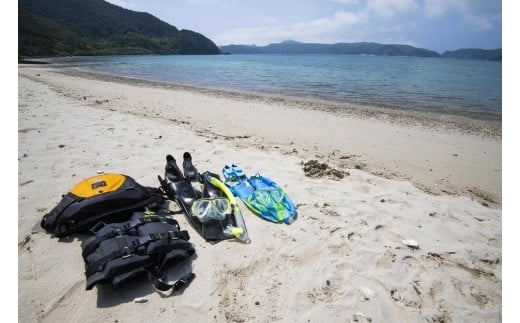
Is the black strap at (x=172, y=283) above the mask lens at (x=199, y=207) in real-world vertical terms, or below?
below

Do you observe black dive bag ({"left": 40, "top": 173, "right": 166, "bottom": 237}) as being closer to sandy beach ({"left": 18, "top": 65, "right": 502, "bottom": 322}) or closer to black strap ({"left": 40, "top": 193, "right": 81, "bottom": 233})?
black strap ({"left": 40, "top": 193, "right": 81, "bottom": 233})

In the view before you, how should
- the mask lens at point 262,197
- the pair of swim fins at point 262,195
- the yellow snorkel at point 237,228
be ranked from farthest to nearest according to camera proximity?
the mask lens at point 262,197 < the pair of swim fins at point 262,195 < the yellow snorkel at point 237,228

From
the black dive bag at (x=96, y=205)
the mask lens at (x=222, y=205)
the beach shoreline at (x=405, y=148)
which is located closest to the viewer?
the black dive bag at (x=96, y=205)

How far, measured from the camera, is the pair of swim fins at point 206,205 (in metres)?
3.90

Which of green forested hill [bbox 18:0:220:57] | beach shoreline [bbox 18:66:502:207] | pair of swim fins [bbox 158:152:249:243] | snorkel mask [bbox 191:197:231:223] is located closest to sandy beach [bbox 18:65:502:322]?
beach shoreline [bbox 18:66:502:207]

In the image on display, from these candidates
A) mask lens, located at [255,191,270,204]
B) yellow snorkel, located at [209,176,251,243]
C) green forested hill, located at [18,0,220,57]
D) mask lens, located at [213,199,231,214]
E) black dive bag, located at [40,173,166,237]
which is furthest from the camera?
green forested hill, located at [18,0,220,57]

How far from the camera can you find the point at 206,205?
421 centimetres

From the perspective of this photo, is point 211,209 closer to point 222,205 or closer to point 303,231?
point 222,205

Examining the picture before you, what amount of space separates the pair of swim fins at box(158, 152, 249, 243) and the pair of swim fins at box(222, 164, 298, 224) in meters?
0.42

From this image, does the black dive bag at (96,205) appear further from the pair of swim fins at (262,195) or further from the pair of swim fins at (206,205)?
the pair of swim fins at (262,195)

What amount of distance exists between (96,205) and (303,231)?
2.91 m

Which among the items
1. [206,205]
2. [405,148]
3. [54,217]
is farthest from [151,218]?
[405,148]

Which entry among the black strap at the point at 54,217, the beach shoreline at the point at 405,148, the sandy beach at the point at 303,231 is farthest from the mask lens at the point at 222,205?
the beach shoreline at the point at 405,148

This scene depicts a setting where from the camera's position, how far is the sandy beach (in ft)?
9.41
